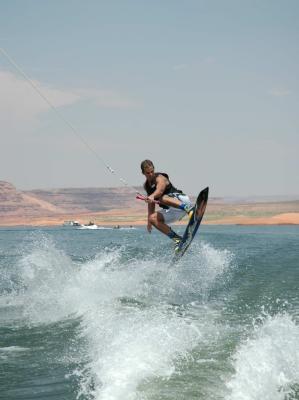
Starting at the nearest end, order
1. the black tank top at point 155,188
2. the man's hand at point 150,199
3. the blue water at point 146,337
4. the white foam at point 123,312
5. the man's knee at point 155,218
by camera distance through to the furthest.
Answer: the blue water at point 146,337 → the white foam at point 123,312 → the man's hand at point 150,199 → the black tank top at point 155,188 → the man's knee at point 155,218

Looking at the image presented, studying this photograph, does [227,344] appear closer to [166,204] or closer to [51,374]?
[51,374]

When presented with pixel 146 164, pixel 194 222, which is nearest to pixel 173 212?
Answer: pixel 194 222

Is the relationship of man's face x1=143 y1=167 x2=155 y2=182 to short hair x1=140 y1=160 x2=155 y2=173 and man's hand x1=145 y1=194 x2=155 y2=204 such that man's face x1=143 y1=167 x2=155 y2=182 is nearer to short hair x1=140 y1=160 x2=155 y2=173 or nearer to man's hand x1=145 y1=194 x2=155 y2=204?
short hair x1=140 y1=160 x2=155 y2=173

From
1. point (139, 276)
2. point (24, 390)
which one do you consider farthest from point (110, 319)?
point (139, 276)

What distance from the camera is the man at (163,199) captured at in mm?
10945

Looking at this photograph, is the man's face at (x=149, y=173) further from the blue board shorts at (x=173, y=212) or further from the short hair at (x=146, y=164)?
the blue board shorts at (x=173, y=212)

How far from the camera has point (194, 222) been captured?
11.7 m

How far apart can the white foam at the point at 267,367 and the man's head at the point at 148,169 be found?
470 centimetres

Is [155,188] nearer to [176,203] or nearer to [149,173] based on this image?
[149,173]

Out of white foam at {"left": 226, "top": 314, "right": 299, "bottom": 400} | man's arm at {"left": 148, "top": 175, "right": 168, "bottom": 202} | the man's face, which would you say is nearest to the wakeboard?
man's arm at {"left": 148, "top": 175, "right": 168, "bottom": 202}

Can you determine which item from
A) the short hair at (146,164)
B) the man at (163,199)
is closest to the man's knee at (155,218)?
the man at (163,199)

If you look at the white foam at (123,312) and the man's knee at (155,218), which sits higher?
the man's knee at (155,218)

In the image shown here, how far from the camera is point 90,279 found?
14.0 m

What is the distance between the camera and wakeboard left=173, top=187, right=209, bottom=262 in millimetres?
11742
